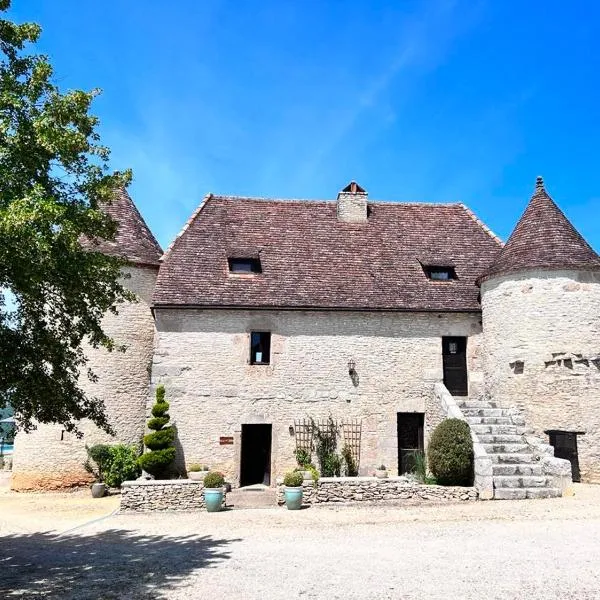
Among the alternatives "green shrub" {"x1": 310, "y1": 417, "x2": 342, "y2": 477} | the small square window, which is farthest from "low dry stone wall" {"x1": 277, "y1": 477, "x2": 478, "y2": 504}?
the small square window

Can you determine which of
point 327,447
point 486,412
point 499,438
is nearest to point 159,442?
point 327,447

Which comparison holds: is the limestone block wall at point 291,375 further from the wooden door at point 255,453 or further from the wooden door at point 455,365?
the wooden door at point 255,453

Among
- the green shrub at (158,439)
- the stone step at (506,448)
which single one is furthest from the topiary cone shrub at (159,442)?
the stone step at (506,448)

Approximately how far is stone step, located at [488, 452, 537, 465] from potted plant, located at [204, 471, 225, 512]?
261 inches

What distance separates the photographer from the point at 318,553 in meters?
8.01

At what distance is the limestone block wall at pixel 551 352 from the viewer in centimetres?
1384

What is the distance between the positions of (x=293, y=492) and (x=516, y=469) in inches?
212

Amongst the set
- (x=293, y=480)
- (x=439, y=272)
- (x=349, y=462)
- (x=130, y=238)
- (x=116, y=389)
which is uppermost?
(x=130, y=238)

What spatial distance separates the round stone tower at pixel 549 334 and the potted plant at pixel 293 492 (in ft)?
22.2

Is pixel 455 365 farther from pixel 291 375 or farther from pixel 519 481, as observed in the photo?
pixel 291 375

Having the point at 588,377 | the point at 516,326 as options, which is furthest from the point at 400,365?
the point at 588,377

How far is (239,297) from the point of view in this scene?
52.0 ft

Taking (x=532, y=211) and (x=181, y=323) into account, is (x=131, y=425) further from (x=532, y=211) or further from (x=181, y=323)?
(x=532, y=211)

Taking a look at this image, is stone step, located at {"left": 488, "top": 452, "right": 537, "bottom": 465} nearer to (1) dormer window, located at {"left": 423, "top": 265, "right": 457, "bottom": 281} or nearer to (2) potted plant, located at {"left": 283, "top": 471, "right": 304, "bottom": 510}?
(2) potted plant, located at {"left": 283, "top": 471, "right": 304, "bottom": 510}
